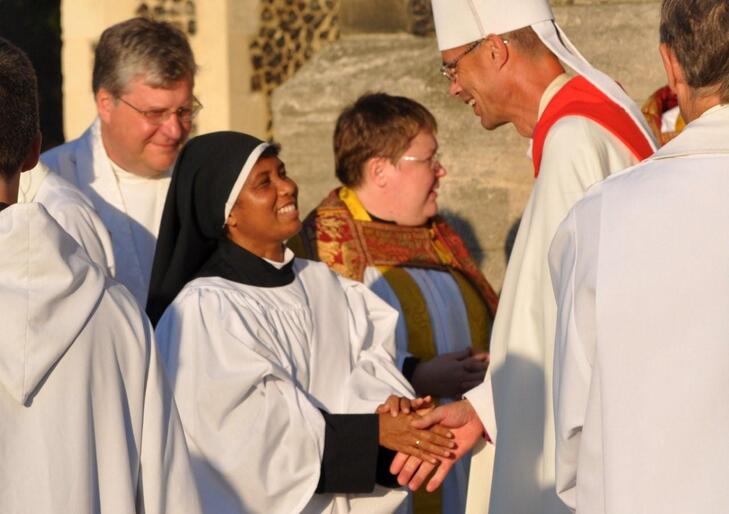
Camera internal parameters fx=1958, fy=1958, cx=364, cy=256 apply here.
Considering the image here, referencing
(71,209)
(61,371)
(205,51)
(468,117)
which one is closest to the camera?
(61,371)

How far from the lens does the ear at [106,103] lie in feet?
23.9

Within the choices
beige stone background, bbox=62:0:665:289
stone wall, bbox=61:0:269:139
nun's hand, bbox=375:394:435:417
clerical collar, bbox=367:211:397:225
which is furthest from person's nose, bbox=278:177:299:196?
stone wall, bbox=61:0:269:139

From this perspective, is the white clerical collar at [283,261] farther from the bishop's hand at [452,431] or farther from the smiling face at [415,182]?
the smiling face at [415,182]

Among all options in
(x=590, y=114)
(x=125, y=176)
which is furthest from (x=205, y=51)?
(x=590, y=114)

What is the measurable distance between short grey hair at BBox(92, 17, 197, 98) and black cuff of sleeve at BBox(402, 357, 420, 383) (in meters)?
1.33

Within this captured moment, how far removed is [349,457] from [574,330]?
2073mm

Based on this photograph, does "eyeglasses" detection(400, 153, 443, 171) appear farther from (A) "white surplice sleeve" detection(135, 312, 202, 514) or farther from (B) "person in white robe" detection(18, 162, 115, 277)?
(A) "white surplice sleeve" detection(135, 312, 202, 514)

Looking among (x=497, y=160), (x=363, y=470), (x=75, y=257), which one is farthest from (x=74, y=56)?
(x=75, y=257)

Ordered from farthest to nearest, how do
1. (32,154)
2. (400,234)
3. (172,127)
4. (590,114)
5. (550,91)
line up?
(400,234) → (172,127) → (550,91) → (590,114) → (32,154)

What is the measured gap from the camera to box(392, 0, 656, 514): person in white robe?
221 inches

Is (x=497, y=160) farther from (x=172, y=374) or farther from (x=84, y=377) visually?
Answer: (x=84, y=377)

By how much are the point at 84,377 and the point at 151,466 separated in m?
0.26

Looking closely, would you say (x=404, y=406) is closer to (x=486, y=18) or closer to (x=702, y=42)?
(x=486, y=18)

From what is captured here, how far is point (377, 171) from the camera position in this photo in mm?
7582
